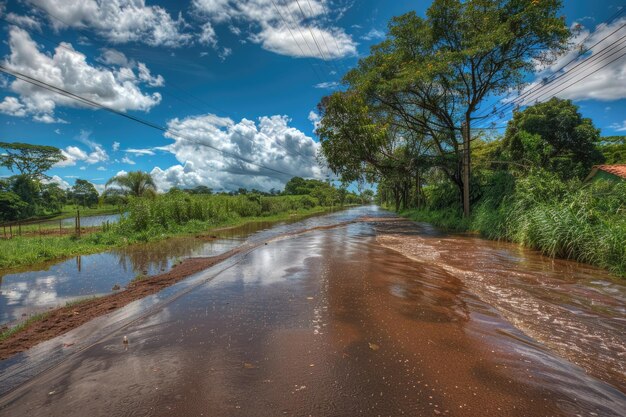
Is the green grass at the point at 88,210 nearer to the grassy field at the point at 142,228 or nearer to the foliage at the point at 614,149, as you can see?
the grassy field at the point at 142,228

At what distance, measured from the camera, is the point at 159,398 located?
95.1 inches

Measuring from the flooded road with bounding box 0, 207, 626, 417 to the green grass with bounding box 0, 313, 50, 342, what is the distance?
923 millimetres

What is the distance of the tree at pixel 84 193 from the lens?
47094 millimetres

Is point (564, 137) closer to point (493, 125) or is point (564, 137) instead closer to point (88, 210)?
point (493, 125)

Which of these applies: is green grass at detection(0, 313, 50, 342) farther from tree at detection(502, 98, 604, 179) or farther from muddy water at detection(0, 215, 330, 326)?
tree at detection(502, 98, 604, 179)

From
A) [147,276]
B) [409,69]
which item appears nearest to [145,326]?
[147,276]

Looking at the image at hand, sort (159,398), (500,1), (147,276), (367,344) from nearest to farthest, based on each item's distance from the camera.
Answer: (159,398) → (367,344) → (147,276) → (500,1)

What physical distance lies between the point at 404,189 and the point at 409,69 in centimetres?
2710

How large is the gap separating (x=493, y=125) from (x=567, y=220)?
1282cm

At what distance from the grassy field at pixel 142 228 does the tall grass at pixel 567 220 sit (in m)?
15.6

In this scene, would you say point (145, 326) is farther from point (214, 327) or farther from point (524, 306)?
point (524, 306)

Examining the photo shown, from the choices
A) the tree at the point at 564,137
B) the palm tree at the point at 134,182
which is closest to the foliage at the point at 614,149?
the tree at the point at 564,137

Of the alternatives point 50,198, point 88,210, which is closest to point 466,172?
point 50,198

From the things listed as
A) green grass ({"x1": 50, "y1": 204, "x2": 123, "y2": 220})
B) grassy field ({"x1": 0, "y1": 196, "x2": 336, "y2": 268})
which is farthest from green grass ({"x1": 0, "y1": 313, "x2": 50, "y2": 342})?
green grass ({"x1": 50, "y1": 204, "x2": 123, "y2": 220})
